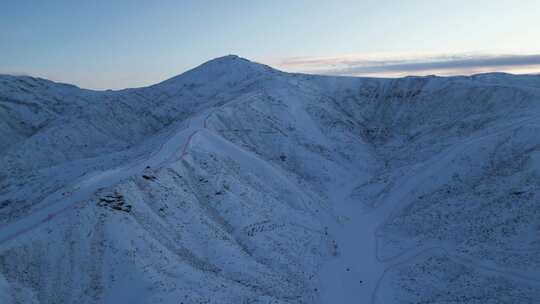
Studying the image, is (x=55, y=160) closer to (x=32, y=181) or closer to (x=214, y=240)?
(x=32, y=181)

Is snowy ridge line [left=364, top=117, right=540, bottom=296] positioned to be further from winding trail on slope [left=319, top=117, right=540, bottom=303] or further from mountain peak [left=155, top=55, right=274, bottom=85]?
mountain peak [left=155, top=55, right=274, bottom=85]

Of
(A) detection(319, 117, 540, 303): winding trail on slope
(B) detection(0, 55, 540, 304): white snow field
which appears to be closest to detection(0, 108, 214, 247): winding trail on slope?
(B) detection(0, 55, 540, 304): white snow field

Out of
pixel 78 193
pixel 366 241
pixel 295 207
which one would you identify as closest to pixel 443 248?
pixel 366 241

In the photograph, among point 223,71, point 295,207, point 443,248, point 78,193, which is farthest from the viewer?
point 223,71

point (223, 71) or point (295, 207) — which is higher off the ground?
point (223, 71)

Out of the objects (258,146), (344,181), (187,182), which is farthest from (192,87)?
(187,182)

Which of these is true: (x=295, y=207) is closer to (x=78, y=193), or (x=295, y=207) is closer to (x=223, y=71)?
(x=78, y=193)
